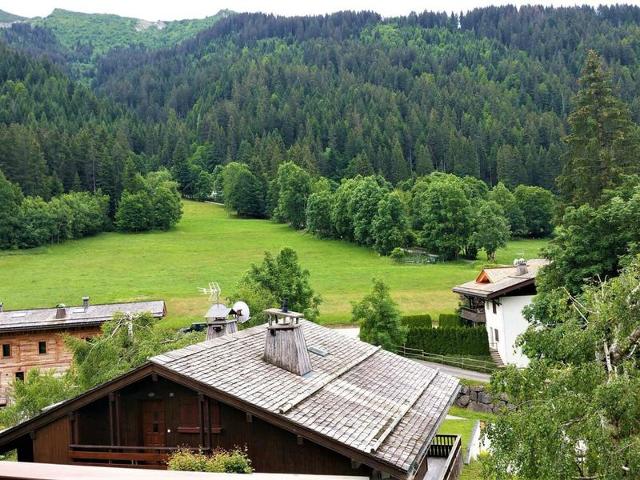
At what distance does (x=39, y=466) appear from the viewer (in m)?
5.80

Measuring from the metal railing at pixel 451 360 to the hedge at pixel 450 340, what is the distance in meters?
0.53

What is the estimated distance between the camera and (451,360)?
4912 cm

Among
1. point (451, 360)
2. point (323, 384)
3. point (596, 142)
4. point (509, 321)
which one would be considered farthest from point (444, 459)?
point (596, 142)

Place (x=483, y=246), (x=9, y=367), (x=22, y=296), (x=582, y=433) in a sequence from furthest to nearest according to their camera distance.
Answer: (x=483, y=246)
(x=22, y=296)
(x=9, y=367)
(x=582, y=433)

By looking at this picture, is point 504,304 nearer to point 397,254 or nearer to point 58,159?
point 397,254

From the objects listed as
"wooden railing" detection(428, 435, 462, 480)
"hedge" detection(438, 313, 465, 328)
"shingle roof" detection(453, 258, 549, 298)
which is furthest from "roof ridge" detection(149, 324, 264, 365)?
"hedge" detection(438, 313, 465, 328)

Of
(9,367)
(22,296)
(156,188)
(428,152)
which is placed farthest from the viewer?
(428,152)

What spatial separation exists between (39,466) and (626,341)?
11.9 m

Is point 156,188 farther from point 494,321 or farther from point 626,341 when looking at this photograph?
point 626,341

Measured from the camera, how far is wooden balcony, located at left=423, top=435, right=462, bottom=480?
20594mm

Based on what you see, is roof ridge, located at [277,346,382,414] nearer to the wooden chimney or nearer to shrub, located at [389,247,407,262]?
the wooden chimney

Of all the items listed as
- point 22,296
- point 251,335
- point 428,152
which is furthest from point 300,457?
point 428,152

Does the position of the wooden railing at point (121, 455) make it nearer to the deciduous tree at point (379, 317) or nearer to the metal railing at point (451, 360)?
the deciduous tree at point (379, 317)

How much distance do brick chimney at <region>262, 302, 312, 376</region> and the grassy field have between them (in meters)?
39.5
